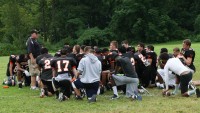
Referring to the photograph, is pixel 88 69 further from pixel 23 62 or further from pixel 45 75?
pixel 23 62

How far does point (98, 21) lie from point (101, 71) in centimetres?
5718

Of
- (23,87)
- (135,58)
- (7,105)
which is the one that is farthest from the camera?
(23,87)

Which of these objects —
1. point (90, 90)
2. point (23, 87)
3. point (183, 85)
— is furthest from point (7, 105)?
point (183, 85)

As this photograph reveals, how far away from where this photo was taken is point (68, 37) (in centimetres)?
6644

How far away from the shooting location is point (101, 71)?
525 inches

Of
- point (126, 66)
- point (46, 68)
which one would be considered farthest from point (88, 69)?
point (46, 68)

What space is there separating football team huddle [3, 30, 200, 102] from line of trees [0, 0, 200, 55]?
41.1 metres

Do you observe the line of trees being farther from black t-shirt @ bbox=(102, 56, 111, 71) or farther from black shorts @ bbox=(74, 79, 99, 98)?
black shorts @ bbox=(74, 79, 99, 98)

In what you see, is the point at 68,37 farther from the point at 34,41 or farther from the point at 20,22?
the point at 34,41

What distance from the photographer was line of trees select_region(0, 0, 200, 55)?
2398 inches

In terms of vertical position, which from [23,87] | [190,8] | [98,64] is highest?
[190,8]

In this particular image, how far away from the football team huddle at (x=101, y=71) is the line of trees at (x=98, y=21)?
41122mm

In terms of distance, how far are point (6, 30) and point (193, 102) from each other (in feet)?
177

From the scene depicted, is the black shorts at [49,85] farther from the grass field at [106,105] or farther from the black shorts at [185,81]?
the black shorts at [185,81]
